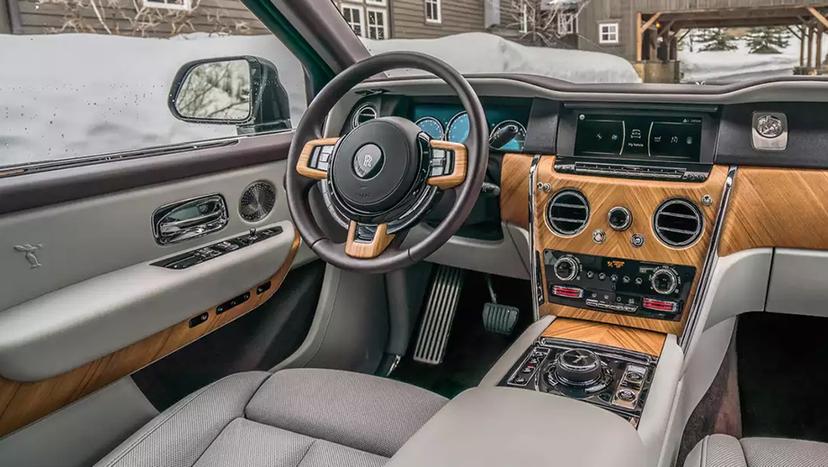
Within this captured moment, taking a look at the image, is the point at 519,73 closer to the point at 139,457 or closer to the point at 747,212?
the point at 747,212

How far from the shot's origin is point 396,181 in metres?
1.32

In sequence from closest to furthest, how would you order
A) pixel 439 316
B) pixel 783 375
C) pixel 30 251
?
pixel 30 251 < pixel 783 375 < pixel 439 316

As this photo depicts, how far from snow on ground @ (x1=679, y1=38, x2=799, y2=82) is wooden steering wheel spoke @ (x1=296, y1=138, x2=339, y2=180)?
3.23 feet

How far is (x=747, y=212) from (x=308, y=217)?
110cm

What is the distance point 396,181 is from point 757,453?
2.65 feet

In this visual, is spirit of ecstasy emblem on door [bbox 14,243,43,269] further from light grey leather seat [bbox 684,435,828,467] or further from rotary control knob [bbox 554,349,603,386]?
light grey leather seat [bbox 684,435,828,467]

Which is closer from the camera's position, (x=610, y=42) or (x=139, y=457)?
(x=139, y=457)

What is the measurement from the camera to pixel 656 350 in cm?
162

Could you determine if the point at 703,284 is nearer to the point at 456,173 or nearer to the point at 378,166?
the point at 456,173

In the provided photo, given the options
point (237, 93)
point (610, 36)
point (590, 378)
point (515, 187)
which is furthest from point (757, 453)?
point (237, 93)

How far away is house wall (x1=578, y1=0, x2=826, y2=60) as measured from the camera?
1.70 meters

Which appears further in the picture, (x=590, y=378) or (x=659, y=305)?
(x=659, y=305)

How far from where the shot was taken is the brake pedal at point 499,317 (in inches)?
89.3

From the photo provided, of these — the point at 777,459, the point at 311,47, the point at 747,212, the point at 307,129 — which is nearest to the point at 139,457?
the point at 307,129
